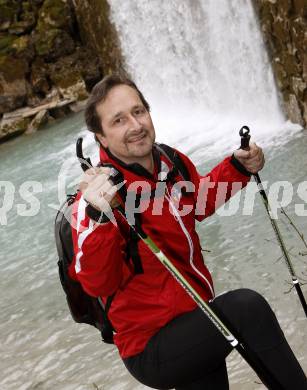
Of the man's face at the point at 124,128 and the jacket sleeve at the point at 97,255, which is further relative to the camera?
the man's face at the point at 124,128

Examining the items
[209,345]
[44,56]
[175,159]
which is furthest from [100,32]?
[209,345]

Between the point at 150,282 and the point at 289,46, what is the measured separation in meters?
8.63

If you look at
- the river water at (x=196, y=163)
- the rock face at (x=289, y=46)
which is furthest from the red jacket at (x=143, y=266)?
the rock face at (x=289, y=46)

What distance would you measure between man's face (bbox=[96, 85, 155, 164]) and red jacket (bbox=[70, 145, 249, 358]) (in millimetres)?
70

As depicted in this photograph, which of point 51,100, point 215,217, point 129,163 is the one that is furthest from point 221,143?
point 51,100

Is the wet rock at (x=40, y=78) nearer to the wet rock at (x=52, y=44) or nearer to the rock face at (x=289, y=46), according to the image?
the wet rock at (x=52, y=44)

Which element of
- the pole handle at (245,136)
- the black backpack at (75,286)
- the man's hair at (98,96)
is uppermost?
the man's hair at (98,96)

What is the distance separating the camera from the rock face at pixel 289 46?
31.5 ft

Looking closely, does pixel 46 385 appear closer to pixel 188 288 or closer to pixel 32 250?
pixel 188 288

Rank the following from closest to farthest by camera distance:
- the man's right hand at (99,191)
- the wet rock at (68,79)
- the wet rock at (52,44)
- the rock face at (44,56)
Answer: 1. the man's right hand at (99,191)
2. the wet rock at (68,79)
3. the rock face at (44,56)
4. the wet rock at (52,44)

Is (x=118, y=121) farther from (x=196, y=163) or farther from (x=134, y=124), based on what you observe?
(x=196, y=163)

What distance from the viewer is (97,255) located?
7.33 feet

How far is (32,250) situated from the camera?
9.05m

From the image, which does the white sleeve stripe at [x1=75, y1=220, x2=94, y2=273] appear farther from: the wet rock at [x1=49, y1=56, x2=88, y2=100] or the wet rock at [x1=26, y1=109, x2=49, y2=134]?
the wet rock at [x1=49, y1=56, x2=88, y2=100]
